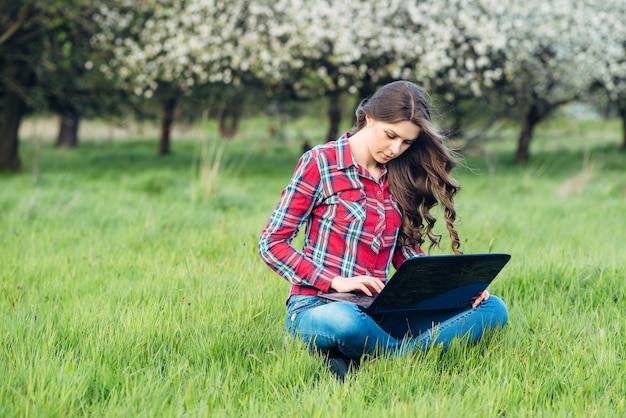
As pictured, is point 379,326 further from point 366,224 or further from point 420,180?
point 420,180

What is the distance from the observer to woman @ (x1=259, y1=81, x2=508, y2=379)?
119 inches

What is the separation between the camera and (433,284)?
2.90 m

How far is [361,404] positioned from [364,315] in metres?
0.46

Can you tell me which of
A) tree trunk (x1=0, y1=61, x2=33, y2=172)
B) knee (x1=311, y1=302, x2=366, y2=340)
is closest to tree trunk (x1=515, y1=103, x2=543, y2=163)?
tree trunk (x1=0, y1=61, x2=33, y2=172)

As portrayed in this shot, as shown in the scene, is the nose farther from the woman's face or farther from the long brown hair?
the long brown hair

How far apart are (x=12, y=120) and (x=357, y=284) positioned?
11.1 meters

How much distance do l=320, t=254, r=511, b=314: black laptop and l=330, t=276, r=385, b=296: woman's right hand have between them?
38 mm

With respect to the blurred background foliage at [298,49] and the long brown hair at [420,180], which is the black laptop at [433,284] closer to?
the long brown hair at [420,180]

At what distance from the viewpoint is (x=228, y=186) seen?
8781mm

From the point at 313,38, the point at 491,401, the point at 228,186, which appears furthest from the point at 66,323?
the point at 313,38

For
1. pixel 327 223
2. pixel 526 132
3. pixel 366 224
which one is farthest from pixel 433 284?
pixel 526 132

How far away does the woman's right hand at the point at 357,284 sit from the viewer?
9.85 feet

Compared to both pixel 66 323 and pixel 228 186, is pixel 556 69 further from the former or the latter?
pixel 66 323

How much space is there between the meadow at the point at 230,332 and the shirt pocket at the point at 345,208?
2.07ft
